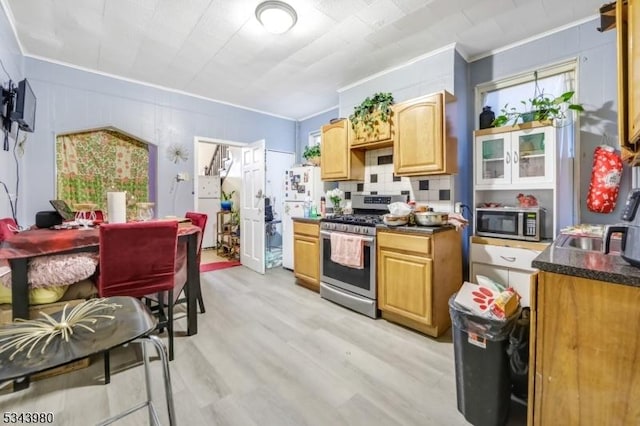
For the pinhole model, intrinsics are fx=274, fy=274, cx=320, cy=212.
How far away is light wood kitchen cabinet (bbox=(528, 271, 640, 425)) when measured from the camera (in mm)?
911

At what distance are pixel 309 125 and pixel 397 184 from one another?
275 centimetres

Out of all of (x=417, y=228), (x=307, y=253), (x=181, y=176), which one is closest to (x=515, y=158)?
(x=417, y=228)

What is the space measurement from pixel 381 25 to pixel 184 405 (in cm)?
320

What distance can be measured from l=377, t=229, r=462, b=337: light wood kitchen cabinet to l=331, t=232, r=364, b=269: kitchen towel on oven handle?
0.19 m

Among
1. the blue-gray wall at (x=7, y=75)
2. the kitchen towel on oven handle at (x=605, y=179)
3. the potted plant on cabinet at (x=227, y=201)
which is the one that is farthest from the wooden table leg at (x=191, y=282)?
the potted plant on cabinet at (x=227, y=201)

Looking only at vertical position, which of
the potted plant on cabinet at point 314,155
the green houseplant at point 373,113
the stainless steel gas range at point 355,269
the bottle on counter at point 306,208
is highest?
the green houseplant at point 373,113

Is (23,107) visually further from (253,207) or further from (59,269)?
(253,207)

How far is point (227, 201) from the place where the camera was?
245 inches

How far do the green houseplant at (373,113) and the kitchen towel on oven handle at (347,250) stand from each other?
1.24 meters

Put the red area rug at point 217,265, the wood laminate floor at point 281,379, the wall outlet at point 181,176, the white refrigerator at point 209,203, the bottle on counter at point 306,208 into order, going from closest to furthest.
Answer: the wood laminate floor at point 281,379
the bottle on counter at point 306,208
the wall outlet at point 181,176
the red area rug at point 217,265
the white refrigerator at point 209,203

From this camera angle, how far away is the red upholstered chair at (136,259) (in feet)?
5.50

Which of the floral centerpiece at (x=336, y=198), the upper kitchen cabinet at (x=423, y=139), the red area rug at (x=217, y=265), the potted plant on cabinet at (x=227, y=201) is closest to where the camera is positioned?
the upper kitchen cabinet at (x=423, y=139)

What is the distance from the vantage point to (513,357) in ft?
4.48

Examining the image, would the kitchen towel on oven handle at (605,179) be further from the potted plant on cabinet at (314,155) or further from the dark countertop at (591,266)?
the potted plant on cabinet at (314,155)
